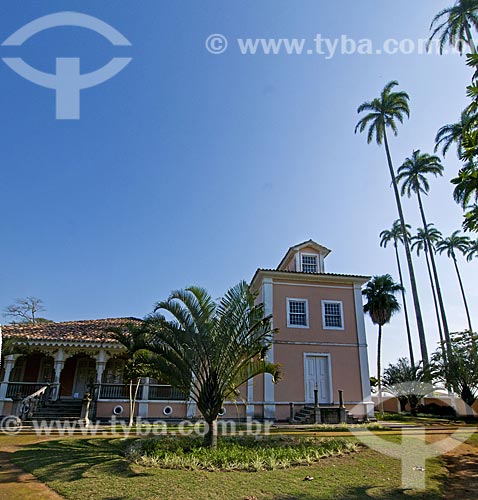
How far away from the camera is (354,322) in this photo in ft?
66.0

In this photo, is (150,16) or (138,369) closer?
(150,16)

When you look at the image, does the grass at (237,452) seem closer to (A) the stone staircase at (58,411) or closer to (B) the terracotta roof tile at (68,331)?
(A) the stone staircase at (58,411)

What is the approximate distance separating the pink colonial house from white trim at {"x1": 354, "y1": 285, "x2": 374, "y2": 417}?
0.05 metres

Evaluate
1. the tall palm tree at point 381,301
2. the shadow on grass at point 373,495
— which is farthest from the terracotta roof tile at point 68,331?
the tall palm tree at point 381,301

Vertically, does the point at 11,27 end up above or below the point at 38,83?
above

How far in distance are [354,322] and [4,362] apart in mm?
17429

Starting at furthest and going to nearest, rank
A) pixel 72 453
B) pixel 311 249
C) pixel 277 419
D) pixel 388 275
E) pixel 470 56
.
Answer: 1. pixel 388 275
2. pixel 311 249
3. pixel 277 419
4. pixel 72 453
5. pixel 470 56

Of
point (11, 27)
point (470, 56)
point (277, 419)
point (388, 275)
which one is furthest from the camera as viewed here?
point (388, 275)

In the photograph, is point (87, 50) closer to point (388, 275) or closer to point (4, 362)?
point (4, 362)

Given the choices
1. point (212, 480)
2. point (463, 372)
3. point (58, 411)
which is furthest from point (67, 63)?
point (463, 372)

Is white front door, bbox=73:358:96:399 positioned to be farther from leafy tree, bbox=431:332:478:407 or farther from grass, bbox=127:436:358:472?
leafy tree, bbox=431:332:478:407

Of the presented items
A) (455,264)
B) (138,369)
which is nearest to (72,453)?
(138,369)

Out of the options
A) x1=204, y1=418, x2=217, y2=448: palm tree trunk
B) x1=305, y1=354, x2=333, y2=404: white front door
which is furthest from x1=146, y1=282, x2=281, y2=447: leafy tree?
x1=305, y1=354, x2=333, y2=404: white front door

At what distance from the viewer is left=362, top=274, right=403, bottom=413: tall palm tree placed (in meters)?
26.5
